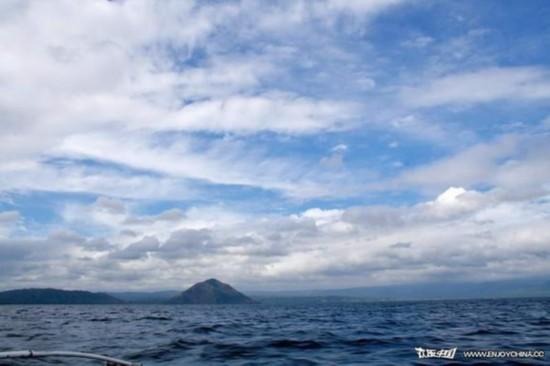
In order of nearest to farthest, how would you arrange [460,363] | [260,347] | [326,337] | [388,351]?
[460,363] → [388,351] → [260,347] → [326,337]

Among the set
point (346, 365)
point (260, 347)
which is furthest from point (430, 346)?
point (260, 347)

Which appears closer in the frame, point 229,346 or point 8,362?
point 8,362

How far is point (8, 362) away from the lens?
27781 mm

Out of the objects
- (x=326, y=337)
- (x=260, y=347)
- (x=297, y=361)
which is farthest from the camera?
(x=326, y=337)

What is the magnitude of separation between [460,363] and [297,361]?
29.9 ft

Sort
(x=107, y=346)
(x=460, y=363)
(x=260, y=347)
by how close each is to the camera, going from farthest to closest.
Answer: (x=107, y=346), (x=260, y=347), (x=460, y=363)

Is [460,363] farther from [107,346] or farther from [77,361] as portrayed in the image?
[107,346]

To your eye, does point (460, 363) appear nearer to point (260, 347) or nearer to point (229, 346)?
point (260, 347)

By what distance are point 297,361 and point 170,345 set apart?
44.0 ft

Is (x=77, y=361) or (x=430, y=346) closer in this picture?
(x=77, y=361)

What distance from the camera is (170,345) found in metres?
36.1

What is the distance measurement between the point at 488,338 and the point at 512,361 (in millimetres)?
12779

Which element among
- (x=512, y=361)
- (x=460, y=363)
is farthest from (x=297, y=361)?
(x=512, y=361)

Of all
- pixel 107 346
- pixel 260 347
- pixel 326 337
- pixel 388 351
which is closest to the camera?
pixel 388 351
